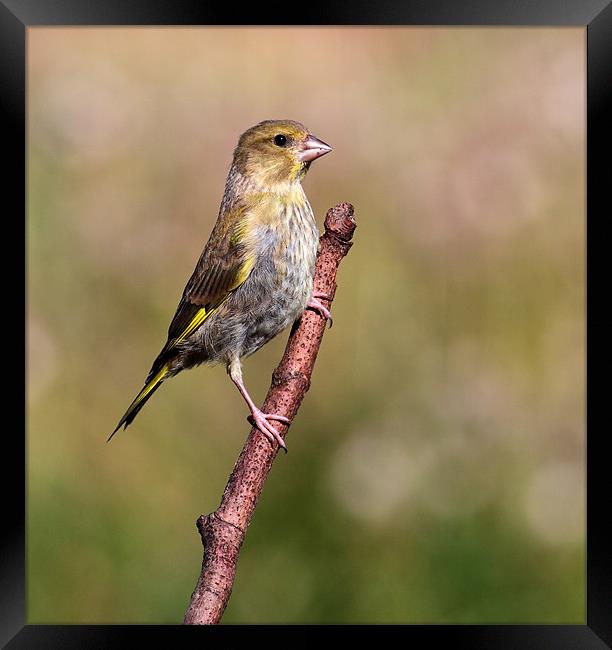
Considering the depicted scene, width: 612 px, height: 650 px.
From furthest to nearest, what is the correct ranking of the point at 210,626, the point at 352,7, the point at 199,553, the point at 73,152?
the point at 199,553 → the point at 73,152 → the point at 352,7 → the point at 210,626

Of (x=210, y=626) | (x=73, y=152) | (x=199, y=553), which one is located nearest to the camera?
(x=210, y=626)

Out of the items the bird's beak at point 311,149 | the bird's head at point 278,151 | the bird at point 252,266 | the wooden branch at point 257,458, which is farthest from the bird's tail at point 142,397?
the bird's beak at point 311,149

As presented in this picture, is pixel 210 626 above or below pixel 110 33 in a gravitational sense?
below

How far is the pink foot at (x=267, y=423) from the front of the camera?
3.80m

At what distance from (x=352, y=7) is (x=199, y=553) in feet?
7.88

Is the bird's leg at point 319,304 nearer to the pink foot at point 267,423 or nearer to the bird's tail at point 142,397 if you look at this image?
the pink foot at point 267,423

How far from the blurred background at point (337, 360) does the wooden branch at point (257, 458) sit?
0.61 meters

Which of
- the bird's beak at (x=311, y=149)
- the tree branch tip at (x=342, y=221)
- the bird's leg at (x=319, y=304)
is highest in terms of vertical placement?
the bird's beak at (x=311, y=149)

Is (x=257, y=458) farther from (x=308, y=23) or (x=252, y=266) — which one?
(x=308, y=23)

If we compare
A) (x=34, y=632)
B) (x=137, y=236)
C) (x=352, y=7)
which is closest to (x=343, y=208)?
(x=352, y=7)

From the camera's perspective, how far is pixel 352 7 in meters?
3.98

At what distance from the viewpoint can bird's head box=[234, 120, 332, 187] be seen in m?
4.50

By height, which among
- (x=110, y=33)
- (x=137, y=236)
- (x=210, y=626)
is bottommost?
(x=210, y=626)

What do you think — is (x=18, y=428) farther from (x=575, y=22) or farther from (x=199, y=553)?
(x=575, y=22)
